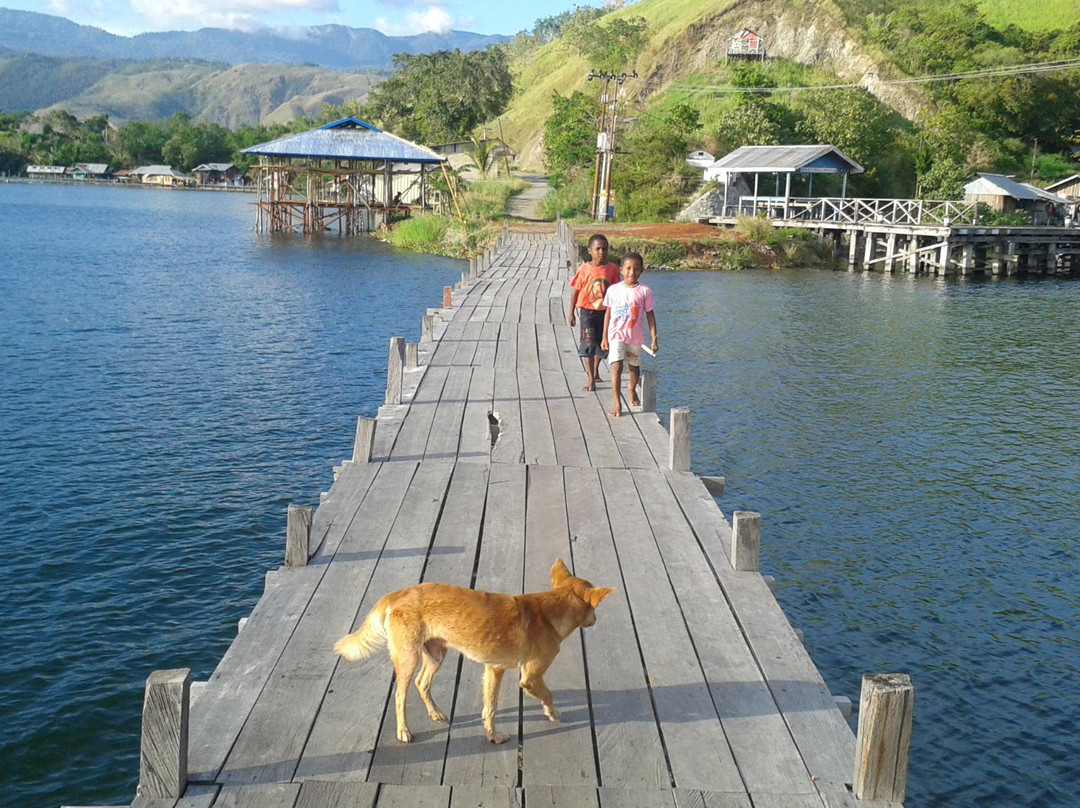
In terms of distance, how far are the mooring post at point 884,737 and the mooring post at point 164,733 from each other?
314cm

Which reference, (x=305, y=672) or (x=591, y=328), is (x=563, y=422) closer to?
(x=591, y=328)

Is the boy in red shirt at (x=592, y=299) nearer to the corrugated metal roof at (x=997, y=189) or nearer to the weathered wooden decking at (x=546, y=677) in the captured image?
the weathered wooden decking at (x=546, y=677)

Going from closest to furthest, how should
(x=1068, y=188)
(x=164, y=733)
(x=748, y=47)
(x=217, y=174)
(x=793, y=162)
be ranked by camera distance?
(x=164, y=733)
(x=793, y=162)
(x=1068, y=188)
(x=748, y=47)
(x=217, y=174)

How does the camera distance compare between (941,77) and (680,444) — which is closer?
(680,444)

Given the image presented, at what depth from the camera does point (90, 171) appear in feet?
484

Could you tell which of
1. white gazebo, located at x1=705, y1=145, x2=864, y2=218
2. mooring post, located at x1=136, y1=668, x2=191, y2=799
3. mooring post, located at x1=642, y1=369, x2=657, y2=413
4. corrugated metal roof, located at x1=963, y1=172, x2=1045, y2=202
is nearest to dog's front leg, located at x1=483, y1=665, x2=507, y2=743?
mooring post, located at x1=136, y1=668, x2=191, y2=799

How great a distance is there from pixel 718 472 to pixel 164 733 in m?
11.8

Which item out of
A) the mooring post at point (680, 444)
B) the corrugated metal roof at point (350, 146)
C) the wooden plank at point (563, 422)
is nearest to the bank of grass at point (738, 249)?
the corrugated metal roof at point (350, 146)

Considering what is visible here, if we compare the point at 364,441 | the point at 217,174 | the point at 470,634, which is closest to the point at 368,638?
the point at 470,634

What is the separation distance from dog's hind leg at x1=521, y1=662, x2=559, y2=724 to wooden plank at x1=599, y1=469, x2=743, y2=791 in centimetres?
64

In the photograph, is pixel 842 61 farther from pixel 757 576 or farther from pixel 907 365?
pixel 757 576

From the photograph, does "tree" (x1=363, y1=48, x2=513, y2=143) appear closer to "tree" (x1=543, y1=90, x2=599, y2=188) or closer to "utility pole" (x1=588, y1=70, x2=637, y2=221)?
"tree" (x1=543, y1=90, x2=599, y2=188)

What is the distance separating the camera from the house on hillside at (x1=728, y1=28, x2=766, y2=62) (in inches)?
3280

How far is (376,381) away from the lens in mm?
21672
